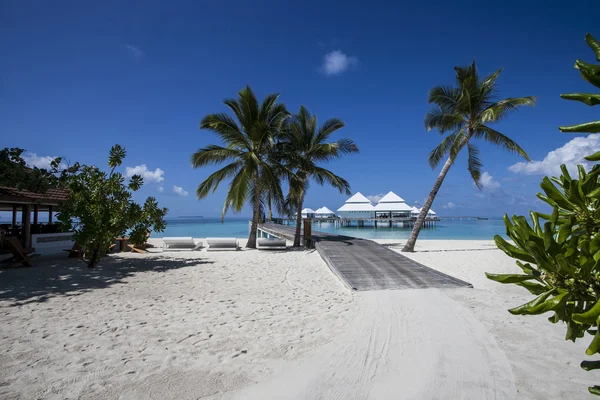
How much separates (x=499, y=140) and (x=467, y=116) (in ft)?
5.07

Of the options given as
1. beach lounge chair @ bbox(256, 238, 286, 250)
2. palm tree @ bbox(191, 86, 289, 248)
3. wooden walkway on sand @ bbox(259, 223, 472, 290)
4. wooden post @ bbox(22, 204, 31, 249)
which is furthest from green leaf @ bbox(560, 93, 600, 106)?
wooden post @ bbox(22, 204, 31, 249)

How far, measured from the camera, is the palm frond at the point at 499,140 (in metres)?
11.9

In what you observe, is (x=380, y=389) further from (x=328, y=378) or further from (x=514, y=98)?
(x=514, y=98)

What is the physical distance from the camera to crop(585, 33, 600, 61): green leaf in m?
1.06

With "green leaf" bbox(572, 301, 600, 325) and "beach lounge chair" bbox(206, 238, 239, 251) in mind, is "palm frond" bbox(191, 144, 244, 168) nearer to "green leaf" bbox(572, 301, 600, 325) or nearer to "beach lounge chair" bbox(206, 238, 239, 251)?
"beach lounge chair" bbox(206, 238, 239, 251)

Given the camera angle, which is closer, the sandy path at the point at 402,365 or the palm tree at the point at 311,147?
the sandy path at the point at 402,365

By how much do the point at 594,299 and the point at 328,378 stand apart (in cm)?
240

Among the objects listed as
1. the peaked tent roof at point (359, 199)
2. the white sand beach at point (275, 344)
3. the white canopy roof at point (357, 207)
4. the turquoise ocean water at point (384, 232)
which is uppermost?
the peaked tent roof at point (359, 199)

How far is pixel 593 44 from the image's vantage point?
109cm

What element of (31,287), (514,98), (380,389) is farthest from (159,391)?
(514,98)

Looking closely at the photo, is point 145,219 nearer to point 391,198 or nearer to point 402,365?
point 402,365

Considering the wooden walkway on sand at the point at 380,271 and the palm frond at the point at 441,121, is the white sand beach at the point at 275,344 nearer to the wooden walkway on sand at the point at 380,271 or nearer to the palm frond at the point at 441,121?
the wooden walkway on sand at the point at 380,271

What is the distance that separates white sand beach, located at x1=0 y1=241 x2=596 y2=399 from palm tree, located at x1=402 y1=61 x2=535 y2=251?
7334 millimetres

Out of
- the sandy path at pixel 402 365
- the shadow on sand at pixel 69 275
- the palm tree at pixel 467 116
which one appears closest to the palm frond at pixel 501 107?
the palm tree at pixel 467 116
